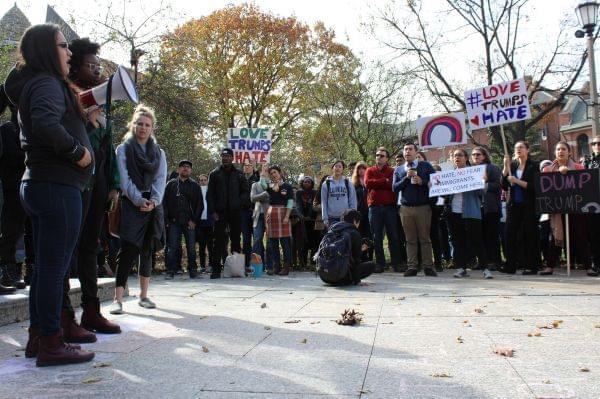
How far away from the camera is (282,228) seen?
9.97 m

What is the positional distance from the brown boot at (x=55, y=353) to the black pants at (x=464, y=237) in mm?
6765

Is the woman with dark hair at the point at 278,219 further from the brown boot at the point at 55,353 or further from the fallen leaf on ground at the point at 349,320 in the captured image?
the brown boot at the point at 55,353

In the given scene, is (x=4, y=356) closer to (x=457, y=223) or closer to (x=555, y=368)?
(x=555, y=368)

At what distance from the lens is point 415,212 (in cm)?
891

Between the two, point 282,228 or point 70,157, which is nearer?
point 70,157

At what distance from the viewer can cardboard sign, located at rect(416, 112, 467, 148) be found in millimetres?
10562

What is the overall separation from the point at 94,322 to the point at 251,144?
28.3 feet

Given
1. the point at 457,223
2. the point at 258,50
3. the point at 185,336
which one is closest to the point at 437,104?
the point at 258,50

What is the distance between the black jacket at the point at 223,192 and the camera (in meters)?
9.61

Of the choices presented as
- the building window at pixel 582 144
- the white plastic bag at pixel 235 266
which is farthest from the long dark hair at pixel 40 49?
the building window at pixel 582 144

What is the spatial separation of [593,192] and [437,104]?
16.4 m

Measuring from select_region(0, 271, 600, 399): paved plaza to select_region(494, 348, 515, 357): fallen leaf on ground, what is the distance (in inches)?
2.1

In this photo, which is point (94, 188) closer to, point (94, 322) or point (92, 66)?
point (92, 66)

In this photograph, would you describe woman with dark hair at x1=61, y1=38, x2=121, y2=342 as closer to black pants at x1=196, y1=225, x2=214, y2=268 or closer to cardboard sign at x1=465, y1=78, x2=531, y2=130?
black pants at x1=196, y1=225, x2=214, y2=268
